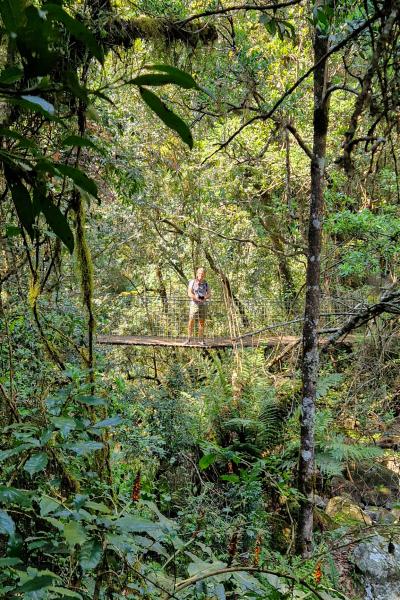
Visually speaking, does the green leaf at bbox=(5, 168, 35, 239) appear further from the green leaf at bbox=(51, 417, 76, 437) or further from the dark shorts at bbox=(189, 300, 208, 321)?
the dark shorts at bbox=(189, 300, 208, 321)

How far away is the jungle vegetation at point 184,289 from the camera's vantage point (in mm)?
776

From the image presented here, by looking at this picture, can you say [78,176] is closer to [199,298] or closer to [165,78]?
[165,78]

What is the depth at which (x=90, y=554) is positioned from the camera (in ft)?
2.32

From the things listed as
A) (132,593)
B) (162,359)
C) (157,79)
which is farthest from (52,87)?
(162,359)

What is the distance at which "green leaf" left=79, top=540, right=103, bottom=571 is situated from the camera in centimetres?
68

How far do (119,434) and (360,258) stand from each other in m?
2.95

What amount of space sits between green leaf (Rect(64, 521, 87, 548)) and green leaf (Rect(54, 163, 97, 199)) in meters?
0.44

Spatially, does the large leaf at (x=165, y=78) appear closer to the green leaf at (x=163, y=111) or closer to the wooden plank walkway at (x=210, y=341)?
the green leaf at (x=163, y=111)

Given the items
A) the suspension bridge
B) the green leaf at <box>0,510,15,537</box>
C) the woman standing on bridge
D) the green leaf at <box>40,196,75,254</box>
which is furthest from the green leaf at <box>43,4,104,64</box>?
the woman standing on bridge

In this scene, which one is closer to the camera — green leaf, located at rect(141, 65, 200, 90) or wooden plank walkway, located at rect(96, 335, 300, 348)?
green leaf, located at rect(141, 65, 200, 90)

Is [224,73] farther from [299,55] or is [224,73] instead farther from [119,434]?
[119,434]

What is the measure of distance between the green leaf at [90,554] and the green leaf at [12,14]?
2.08ft

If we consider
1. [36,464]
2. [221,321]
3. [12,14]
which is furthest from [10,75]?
[221,321]

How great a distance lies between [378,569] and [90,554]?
132 inches
